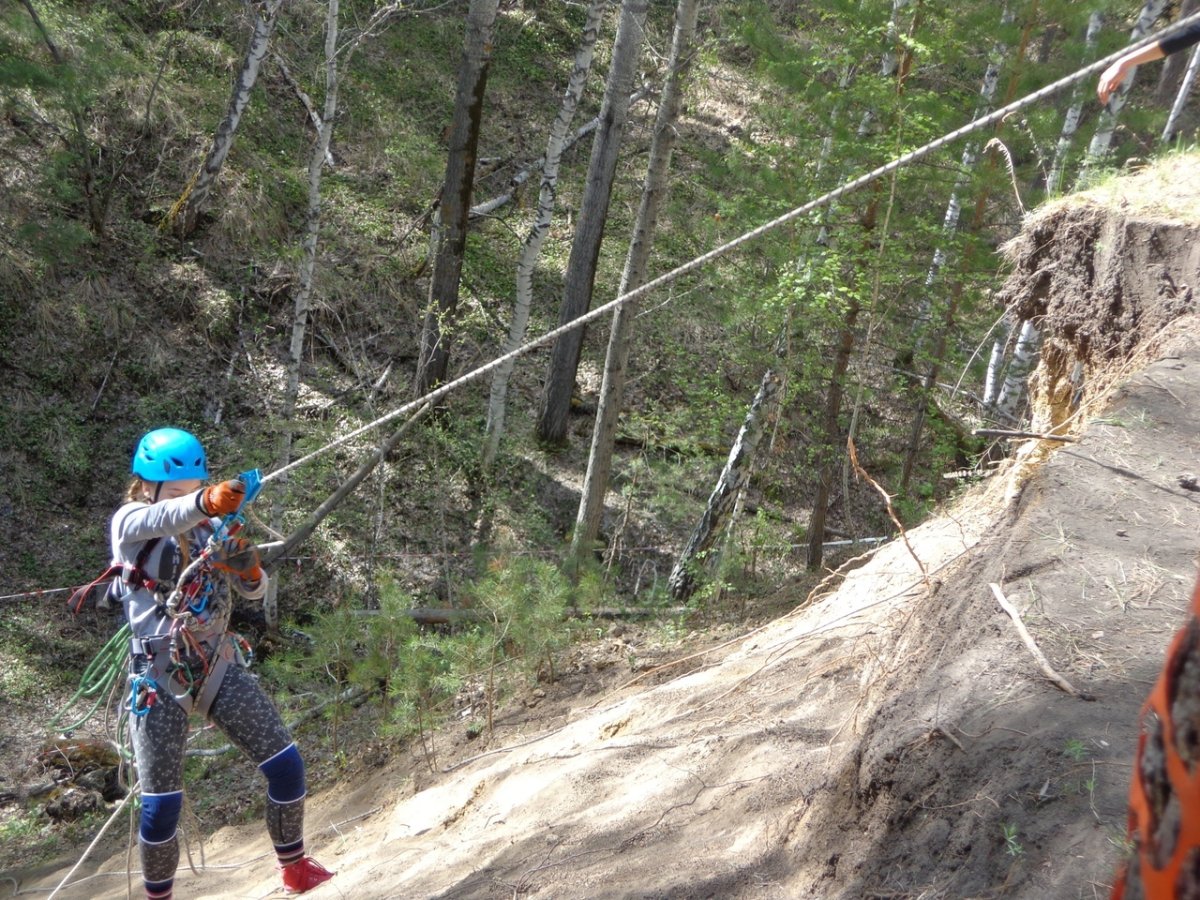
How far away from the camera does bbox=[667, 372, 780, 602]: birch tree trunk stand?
10195 millimetres

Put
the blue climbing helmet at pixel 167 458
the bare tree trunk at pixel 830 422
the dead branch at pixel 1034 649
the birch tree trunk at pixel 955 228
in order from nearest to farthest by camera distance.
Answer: the dead branch at pixel 1034 649, the blue climbing helmet at pixel 167 458, the birch tree trunk at pixel 955 228, the bare tree trunk at pixel 830 422

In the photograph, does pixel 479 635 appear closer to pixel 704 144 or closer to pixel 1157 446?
pixel 1157 446

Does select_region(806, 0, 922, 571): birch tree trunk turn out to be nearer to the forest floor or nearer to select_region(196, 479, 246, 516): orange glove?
the forest floor

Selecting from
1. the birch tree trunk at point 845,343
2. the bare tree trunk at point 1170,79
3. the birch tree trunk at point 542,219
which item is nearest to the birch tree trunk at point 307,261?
the birch tree trunk at point 542,219

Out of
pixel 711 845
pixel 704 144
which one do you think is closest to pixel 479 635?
pixel 711 845

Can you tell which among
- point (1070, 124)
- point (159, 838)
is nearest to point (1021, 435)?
point (159, 838)

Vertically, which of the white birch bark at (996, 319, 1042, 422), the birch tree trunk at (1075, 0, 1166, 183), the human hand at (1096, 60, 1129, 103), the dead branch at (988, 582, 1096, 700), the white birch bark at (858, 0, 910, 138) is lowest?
the dead branch at (988, 582, 1096, 700)

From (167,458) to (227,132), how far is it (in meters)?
10.1

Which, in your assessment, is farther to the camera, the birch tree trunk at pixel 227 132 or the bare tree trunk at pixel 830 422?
the birch tree trunk at pixel 227 132

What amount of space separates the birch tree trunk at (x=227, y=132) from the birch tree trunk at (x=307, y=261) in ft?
7.37

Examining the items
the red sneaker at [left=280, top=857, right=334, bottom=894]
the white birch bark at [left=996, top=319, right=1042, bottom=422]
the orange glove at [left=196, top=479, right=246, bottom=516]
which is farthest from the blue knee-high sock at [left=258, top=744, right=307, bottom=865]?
the white birch bark at [left=996, top=319, right=1042, bottom=422]

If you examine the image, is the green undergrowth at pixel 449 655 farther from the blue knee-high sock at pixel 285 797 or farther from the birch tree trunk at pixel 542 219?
the birch tree trunk at pixel 542 219

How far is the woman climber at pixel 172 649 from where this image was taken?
12.9 feet

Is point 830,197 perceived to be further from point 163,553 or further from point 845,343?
point 845,343
